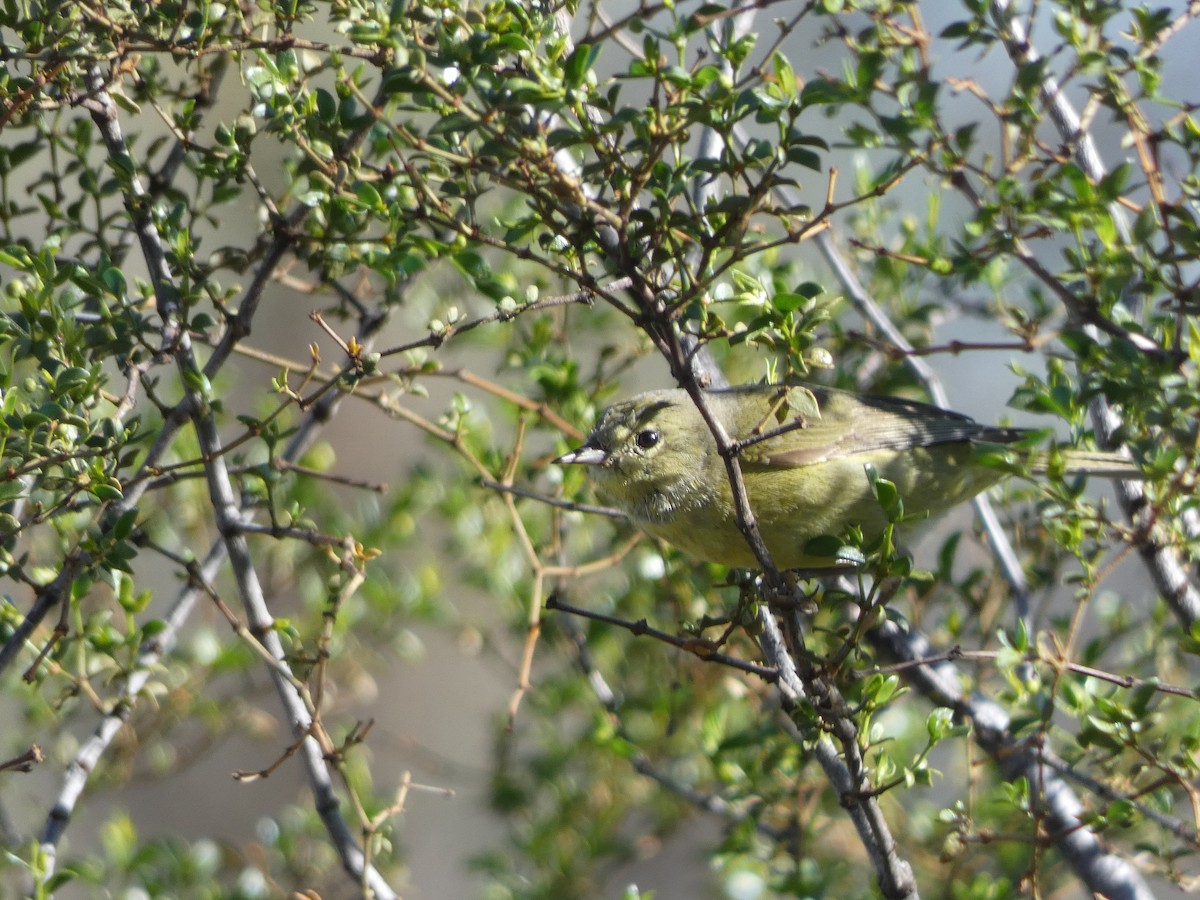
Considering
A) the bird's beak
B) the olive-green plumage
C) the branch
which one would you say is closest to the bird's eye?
the olive-green plumage

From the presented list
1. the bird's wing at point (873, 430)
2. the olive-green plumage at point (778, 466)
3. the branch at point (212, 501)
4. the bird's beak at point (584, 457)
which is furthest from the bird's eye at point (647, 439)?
the branch at point (212, 501)

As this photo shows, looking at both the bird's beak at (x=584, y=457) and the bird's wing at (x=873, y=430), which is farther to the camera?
the bird's wing at (x=873, y=430)

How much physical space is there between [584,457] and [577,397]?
213 millimetres

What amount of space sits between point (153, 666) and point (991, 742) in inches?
78.1

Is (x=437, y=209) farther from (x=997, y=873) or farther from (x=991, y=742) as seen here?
(x=997, y=873)

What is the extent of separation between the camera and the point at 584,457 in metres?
3.19

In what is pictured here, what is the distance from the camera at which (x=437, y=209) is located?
2.00 metres

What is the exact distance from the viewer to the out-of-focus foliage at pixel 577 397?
1.98m

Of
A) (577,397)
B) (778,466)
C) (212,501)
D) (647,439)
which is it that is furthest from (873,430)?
(212,501)

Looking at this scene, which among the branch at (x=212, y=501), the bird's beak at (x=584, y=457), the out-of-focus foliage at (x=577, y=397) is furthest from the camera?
the bird's beak at (x=584, y=457)

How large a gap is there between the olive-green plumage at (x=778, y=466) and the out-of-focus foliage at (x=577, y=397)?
13 centimetres

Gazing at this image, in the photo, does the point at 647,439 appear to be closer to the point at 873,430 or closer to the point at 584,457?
the point at 584,457

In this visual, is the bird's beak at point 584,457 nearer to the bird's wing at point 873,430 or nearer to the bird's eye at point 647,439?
the bird's eye at point 647,439

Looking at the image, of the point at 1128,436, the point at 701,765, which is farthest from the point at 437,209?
the point at 701,765
